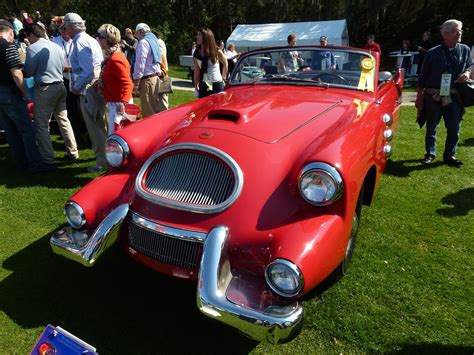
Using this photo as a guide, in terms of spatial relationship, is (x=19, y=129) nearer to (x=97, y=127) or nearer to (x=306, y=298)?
(x=97, y=127)

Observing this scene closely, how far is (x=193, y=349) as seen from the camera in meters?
2.51

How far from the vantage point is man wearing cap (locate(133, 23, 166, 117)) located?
6.11 meters

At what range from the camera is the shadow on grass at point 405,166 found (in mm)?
5447

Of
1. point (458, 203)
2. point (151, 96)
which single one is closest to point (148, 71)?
point (151, 96)

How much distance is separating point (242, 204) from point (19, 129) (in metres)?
4.20

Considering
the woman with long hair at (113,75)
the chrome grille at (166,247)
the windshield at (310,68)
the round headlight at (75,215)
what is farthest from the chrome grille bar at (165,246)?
the woman with long hair at (113,75)

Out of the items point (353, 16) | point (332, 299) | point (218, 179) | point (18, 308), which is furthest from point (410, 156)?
point (353, 16)

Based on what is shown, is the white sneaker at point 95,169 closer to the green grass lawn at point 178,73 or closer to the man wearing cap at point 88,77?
the man wearing cap at point 88,77

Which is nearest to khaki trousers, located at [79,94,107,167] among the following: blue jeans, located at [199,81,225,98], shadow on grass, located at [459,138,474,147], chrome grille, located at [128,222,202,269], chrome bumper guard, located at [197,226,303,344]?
blue jeans, located at [199,81,225,98]

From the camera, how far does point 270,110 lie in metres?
3.22

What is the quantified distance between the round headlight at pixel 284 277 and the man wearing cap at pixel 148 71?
4877 millimetres

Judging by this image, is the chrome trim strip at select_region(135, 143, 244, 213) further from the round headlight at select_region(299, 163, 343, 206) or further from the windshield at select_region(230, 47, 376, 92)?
the windshield at select_region(230, 47, 376, 92)

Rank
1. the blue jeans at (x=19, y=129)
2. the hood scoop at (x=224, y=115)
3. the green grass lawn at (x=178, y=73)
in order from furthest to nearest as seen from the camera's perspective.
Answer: the green grass lawn at (x=178, y=73)
the blue jeans at (x=19, y=129)
the hood scoop at (x=224, y=115)

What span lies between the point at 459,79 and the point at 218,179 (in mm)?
4214
